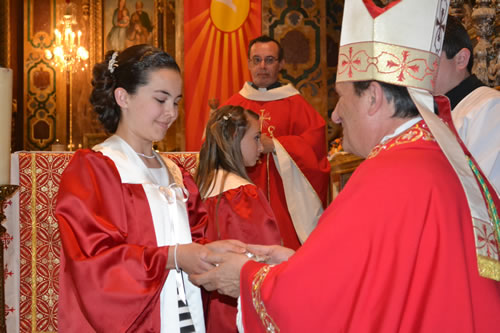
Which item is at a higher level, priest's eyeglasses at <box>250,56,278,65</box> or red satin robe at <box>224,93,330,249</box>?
priest's eyeglasses at <box>250,56,278,65</box>

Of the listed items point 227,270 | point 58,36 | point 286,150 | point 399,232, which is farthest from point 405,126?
point 58,36

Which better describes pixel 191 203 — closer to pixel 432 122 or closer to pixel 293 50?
pixel 432 122

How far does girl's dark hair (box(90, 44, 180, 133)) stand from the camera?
249cm

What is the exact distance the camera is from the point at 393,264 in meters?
1.64

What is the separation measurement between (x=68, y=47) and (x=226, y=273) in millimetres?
9721

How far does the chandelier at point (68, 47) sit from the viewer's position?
1091cm

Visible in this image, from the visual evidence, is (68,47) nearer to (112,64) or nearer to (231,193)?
(231,193)

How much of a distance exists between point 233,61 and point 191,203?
6.10 meters

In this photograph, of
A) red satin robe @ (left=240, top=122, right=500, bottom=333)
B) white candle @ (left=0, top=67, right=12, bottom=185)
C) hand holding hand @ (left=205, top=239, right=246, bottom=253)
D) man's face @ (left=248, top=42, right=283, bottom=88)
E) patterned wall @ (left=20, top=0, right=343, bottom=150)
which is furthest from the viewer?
patterned wall @ (left=20, top=0, right=343, bottom=150)

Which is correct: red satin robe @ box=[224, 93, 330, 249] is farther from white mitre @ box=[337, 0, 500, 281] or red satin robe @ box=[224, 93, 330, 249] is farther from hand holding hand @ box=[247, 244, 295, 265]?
white mitre @ box=[337, 0, 500, 281]

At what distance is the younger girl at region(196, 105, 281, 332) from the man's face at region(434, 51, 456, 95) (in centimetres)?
114

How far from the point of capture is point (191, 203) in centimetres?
267

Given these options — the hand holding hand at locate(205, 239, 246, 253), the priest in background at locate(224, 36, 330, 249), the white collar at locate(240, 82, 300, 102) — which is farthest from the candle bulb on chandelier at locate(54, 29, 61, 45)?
the hand holding hand at locate(205, 239, 246, 253)

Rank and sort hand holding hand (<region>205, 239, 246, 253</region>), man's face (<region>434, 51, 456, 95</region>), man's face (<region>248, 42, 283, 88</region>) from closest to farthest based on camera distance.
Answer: hand holding hand (<region>205, 239, 246, 253</region>)
man's face (<region>434, 51, 456, 95</region>)
man's face (<region>248, 42, 283, 88</region>)
